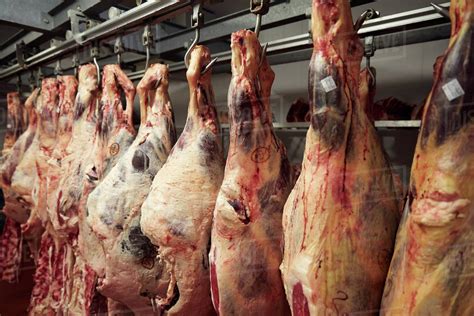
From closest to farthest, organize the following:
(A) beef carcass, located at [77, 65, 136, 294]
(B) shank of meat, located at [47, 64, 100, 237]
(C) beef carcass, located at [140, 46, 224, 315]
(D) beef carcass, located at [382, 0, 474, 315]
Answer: (D) beef carcass, located at [382, 0, 474, 315]
(C) beef carcass, located at [140, 46, 224, 315]
(A) beef carcass, located at [77, 65, 136, 294]
(B) shank of meat, located at [47, 64, 100, 237]

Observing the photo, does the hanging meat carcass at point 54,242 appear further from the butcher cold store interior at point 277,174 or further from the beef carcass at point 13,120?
the beef carcass at point 13,120

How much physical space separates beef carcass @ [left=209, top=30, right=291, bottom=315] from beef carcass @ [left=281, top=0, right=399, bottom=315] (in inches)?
6.1

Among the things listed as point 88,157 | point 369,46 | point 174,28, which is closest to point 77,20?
point 174,28

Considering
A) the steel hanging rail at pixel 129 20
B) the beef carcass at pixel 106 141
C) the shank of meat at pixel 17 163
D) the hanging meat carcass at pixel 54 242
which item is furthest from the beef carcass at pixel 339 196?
the shank of meat at pixel 17 163

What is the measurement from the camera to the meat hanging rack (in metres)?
1.14

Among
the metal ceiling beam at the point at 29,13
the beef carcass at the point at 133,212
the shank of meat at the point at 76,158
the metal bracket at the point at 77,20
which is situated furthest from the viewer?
the metal ceiling beam at the point at 29,13

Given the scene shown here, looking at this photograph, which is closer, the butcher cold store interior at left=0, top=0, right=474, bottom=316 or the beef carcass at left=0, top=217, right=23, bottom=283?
the butcher cold store interior at left=0, top=0, right=474, bottom=316

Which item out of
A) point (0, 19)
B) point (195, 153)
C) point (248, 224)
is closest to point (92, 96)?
point (0, 19)

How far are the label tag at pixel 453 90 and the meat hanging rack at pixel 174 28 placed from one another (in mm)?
189

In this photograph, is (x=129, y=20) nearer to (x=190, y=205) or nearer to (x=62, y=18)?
(x=190, y=205)

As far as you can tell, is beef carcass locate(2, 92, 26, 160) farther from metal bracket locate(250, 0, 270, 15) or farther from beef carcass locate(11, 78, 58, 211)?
metal bracket locate(250, 0, 270, 15)

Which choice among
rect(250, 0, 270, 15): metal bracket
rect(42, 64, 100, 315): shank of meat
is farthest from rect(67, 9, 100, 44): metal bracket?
rect(250, 0, 270, 15): metal bracket

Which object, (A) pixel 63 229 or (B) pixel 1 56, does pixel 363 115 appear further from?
(B) pixel 1 56

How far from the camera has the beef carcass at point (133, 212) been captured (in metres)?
1.26
